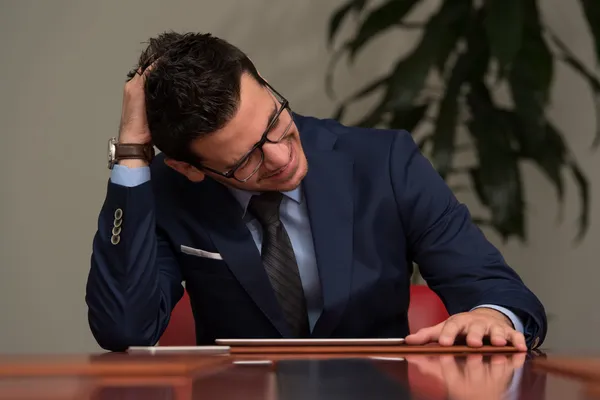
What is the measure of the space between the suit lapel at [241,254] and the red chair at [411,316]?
0.63 feet

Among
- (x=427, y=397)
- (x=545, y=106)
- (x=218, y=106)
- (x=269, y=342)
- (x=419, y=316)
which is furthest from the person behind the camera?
(x=545, y=106)

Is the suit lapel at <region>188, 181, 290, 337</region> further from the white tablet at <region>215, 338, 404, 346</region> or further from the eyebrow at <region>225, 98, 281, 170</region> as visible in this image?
the white tablet at <region>215, 338, 404, 346</region>

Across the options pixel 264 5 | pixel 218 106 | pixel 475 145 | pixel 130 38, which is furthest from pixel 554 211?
pixel 218 106

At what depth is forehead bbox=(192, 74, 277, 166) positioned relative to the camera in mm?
1403

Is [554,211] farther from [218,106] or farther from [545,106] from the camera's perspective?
[218,106]

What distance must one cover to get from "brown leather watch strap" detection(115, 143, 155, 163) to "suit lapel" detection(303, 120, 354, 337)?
12.3 inches

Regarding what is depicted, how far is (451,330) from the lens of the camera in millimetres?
1186

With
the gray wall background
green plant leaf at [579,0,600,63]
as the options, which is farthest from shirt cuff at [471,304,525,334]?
the gray wall background

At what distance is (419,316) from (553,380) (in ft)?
2.82

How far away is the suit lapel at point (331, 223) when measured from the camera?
1519 mm

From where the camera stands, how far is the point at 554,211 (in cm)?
290

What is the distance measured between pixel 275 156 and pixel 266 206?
19 cm

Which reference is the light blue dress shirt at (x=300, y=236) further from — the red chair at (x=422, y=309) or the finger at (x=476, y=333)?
the finger at (x=476, y=333)

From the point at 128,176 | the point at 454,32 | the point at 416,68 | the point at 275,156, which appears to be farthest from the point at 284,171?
the point at 454,32
